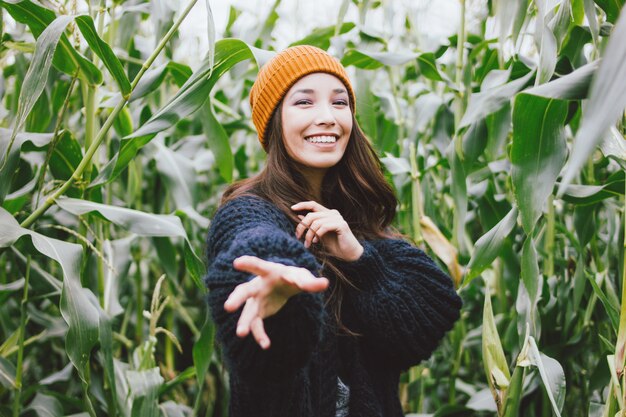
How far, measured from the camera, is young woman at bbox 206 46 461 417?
33.1 inches

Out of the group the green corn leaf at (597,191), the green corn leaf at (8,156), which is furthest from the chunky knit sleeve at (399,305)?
the green corn leaf at (8,156)

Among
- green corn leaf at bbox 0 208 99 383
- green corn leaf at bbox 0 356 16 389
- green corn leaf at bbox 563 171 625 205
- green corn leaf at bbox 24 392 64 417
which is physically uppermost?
green corn leaf at bbox 563 171 625 205

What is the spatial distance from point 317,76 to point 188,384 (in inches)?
63.8

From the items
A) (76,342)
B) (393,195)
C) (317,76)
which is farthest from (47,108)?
(393,195)

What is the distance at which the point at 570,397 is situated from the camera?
5.79ft

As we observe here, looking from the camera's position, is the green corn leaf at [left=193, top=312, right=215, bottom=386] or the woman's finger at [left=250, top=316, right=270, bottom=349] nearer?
the woman's finger at [left=250, top=316, right=270, bottom=349]

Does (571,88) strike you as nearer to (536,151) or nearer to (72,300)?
(536,151)

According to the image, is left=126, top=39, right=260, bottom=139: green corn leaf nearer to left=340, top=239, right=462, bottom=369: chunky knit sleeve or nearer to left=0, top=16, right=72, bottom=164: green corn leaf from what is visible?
left=0, top=16, right=72, bottom=164: green corn leaf

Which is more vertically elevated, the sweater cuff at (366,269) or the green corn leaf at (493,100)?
the green corn leaf at (493,100)

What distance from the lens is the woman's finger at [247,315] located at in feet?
2.21


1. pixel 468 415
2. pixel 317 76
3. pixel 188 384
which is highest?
pixel 317 76

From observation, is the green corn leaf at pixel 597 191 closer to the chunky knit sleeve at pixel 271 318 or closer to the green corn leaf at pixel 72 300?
the chunky knit sleeve at pixel 271 318

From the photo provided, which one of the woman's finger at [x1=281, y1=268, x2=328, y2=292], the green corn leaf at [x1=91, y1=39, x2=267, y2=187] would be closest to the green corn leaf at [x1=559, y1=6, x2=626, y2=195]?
the woman's finger at [x1=281, y1=268, x2=328, y2=292]

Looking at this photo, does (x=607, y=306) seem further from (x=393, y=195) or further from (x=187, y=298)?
(x=187, y=298)
